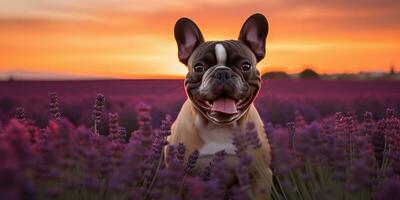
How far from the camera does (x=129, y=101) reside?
9.00 meters

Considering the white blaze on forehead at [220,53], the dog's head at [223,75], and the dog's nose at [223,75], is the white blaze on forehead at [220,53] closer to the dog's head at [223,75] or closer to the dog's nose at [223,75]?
the dog's head at [223,75]

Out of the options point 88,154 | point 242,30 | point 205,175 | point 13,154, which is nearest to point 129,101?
point 242,30

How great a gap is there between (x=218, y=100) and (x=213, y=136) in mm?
229

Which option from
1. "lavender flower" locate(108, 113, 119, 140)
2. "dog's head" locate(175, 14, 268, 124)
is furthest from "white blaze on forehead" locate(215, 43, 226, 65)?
"lavender flower" locate(108, 113, 119, 140)

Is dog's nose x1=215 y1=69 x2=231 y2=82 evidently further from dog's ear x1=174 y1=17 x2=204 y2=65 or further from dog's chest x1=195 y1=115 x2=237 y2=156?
dog's ear x1=174 y1=17 x2=204 y2=65

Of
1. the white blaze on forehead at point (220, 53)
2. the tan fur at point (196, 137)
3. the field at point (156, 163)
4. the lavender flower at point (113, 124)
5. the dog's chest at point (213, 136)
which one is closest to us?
the field at point (156, 163)

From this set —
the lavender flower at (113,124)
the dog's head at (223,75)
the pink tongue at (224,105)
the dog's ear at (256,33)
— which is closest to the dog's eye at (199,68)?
the dog's head at (223,75)

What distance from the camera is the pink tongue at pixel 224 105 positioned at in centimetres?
375

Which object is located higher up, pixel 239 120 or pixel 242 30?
pixel 242 30

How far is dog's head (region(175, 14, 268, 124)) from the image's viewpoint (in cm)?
375

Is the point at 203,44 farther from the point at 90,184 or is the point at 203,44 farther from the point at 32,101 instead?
the point at 32,101

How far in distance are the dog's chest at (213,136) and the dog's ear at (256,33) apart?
0.61 m

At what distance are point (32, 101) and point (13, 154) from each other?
23.5ft

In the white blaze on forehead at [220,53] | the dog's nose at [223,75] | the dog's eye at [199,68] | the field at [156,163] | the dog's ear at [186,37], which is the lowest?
the field at [156,163]
